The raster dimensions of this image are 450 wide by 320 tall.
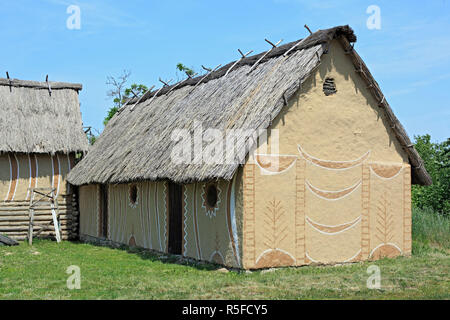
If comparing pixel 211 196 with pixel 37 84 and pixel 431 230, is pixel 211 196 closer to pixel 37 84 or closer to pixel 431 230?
pixel 431 230

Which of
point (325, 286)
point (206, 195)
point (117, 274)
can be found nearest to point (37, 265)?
point (117, 274)

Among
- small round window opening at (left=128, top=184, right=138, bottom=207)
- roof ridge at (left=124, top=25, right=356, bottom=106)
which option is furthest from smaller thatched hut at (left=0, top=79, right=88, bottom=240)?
small round window opening at (left=128, top=184, right=138, bottom=207)

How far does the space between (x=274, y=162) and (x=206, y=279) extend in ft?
8.91

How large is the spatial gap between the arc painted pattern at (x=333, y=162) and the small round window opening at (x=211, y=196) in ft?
6.46

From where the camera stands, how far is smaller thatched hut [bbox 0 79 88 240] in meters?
19.4

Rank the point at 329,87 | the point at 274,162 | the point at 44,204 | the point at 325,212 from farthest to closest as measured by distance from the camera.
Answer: the point at 44,204
the point at 329,87
the point at 325,212
the point at 274,162

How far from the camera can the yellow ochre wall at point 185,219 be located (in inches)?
441

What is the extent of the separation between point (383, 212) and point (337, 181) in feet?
4.85

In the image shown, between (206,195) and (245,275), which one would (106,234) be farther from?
(245,275)

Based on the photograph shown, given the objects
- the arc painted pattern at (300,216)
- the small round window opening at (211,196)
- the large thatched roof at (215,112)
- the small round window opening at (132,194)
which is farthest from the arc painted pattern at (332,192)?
the small round window opening at (132,194)

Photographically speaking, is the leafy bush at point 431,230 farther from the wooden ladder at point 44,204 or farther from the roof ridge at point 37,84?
the roof ridge at point 37,84

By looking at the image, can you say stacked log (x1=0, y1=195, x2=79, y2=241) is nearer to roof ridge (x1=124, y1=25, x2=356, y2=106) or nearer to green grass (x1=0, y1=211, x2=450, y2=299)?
green grass (x1=0, y1=211, x2=450, y2=299)

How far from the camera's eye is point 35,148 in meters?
19.6

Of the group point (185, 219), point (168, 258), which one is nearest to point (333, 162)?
point (185, 219)
